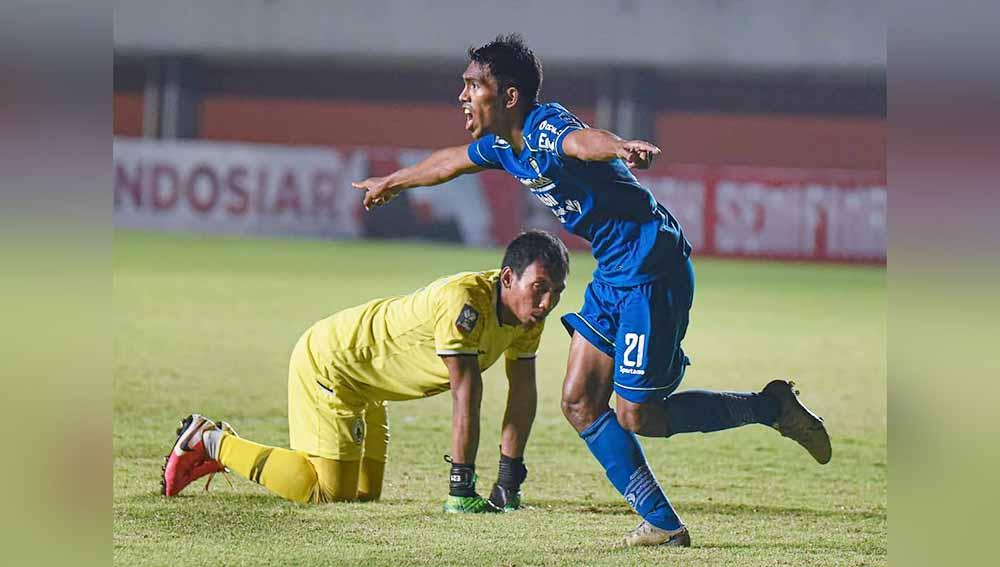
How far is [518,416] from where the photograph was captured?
229 inches

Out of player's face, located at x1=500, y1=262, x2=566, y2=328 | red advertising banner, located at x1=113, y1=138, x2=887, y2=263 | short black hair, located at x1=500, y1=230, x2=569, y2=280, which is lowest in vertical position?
player's face, located at x1=500, y1=262, x2=566, y2=328

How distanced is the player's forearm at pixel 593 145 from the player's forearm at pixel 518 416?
4.18 ft

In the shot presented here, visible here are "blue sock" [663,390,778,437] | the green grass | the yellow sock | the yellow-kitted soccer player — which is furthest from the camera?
the yellow sock

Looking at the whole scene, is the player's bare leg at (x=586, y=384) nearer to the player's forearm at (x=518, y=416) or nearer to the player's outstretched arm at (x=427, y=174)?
the player's forearm at (x=518, y=416)

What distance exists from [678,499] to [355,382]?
156cm

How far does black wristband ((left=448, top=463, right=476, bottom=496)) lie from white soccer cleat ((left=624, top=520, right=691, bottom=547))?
2.55 feet

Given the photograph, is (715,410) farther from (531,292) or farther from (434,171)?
(434,171)

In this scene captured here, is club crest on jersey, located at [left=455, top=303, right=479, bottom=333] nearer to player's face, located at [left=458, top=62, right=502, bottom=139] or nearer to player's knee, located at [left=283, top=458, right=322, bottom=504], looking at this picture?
player's face, located at [left=458, top=62, right=502, bottom=139]

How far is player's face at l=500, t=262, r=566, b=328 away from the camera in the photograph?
17.6 ft

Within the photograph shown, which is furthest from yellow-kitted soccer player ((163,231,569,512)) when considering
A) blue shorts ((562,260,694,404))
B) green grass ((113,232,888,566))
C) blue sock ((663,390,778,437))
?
blue sock ((663,390,778,437))

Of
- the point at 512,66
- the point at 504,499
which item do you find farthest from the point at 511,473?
the point at 512,66

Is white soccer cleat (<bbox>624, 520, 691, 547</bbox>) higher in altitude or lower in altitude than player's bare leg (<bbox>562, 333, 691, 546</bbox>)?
lower

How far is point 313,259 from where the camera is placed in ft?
61.9
